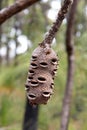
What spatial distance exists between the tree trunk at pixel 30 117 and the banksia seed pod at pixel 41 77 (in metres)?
1.93

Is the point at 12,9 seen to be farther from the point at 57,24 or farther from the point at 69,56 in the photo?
the point at 69,56

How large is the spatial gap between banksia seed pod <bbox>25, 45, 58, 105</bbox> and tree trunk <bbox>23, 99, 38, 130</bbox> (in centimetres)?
193

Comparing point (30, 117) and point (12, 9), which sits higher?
point (12, 9)

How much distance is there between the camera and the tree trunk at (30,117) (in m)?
2.33

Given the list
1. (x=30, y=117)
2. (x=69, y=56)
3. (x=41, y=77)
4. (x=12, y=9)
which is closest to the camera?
(x=41, y=77)

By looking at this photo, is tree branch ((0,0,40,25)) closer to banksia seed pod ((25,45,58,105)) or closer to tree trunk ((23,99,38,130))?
banksia seed pod ((25,45,58,105))

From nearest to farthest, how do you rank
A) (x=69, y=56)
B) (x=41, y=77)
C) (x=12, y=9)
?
(x=41, y=77) < (x=12, y=9) < (x=69, y=56)

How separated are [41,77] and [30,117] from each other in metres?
2.06

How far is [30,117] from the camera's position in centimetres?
242

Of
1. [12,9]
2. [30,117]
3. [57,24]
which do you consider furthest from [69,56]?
[30,117]

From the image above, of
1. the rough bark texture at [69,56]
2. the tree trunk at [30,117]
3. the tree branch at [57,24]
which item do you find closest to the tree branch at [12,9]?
the tree branch at [57,24]

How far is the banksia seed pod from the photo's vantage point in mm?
383

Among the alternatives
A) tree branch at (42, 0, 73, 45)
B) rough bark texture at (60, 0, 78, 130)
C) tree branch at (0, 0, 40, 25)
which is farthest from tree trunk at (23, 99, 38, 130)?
tree branch at (42, 0, 73, 45)

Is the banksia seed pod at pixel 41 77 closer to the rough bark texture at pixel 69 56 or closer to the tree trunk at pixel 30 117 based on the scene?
the rough bark texture at pixel 69 56
